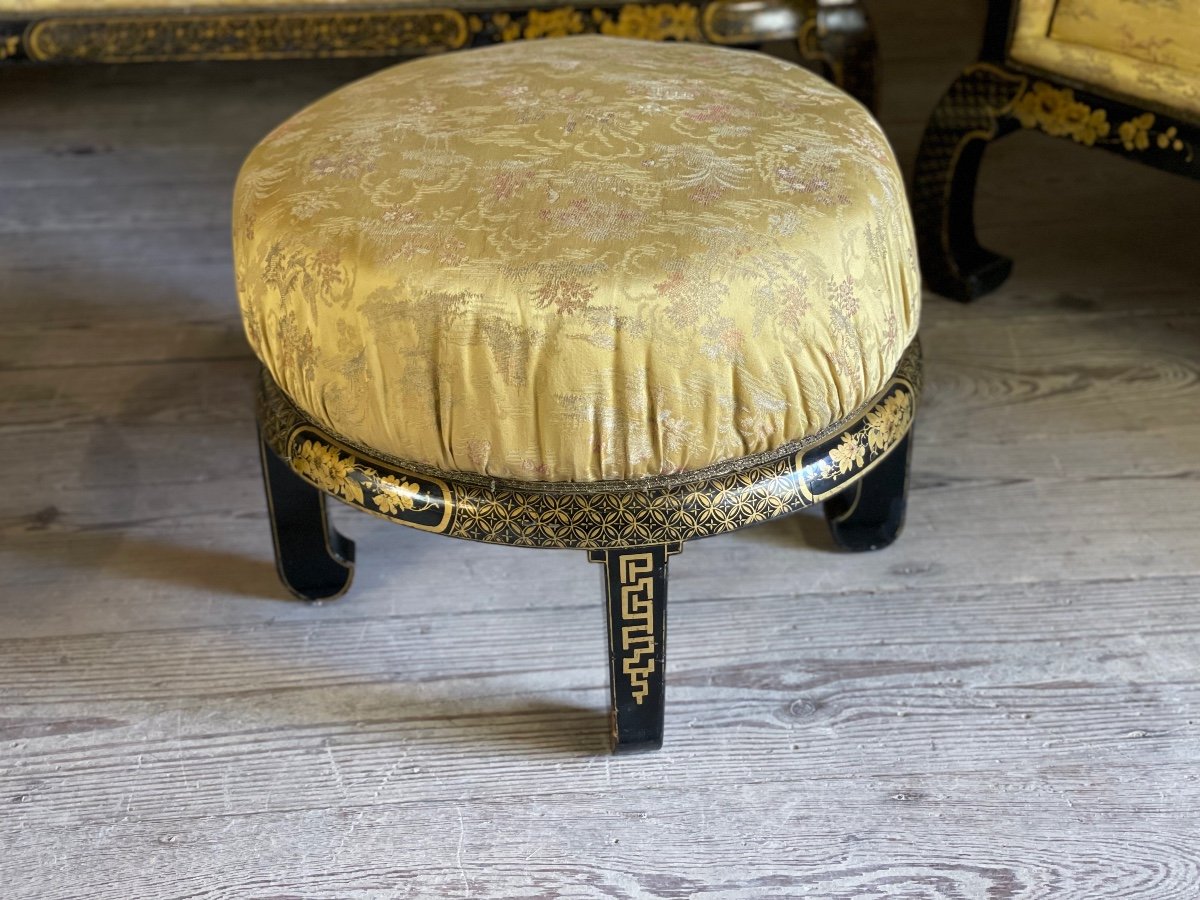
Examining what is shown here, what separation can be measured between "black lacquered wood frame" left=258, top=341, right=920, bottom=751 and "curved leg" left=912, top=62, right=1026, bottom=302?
1.63ft

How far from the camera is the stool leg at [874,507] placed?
3.13 ft

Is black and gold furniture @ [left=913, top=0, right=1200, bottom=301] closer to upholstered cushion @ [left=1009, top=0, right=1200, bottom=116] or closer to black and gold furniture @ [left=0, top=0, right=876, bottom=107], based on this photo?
upholstered cushion @ [left=1009, top=0, right=1200, bottom=116]

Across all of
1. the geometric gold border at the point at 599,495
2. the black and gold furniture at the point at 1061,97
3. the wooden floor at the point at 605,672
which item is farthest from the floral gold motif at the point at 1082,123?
the geometric gold border at the point at 599,495

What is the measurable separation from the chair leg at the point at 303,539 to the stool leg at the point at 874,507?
0.42m

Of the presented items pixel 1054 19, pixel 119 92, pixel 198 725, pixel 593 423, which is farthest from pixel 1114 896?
pixel 119 92

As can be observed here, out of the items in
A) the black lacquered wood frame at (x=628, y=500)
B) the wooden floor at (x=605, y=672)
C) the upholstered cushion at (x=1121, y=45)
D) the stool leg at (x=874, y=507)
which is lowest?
the wooden floor at (x=605, y=672)

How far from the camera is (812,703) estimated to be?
34.8 inches

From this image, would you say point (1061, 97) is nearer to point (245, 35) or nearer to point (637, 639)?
point (637, 639)

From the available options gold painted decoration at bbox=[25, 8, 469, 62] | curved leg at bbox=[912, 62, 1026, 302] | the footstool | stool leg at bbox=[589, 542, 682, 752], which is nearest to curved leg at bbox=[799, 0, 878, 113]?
curved leg at bbox=[912, 62, 1026, 302]

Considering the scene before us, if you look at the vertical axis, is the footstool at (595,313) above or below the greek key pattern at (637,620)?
above

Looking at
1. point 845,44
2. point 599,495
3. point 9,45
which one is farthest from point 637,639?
point 9,45

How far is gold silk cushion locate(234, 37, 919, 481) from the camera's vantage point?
0.67 metres

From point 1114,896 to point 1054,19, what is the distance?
849 millimetres

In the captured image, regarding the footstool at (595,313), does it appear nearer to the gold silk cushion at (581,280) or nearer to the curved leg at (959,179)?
the gold silk cushion at (581,280)
